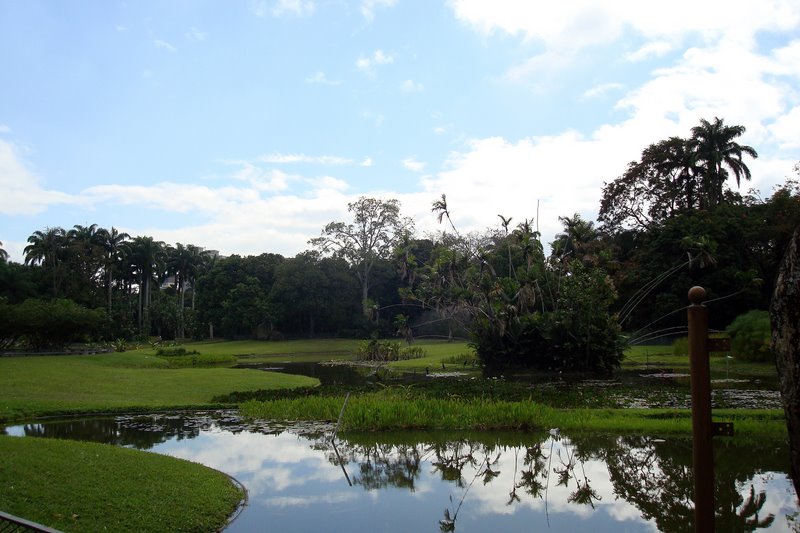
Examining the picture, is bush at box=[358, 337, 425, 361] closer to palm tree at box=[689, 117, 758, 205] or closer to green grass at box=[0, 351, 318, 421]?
green grass at box=[0, 351, 318, 421]

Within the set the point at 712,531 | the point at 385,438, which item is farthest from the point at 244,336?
the point at 712,531

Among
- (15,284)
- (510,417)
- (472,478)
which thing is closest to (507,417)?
(510,417)

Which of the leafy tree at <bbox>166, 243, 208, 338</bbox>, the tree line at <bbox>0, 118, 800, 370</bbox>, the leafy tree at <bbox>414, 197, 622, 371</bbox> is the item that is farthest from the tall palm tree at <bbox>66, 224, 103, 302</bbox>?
the leafy tree at <bbox>414, 197, 622, 371</bbox>

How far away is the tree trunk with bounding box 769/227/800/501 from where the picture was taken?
319 cm

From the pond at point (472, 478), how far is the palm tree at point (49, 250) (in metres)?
56.5

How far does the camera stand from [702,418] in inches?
162

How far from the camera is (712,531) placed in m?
4.15

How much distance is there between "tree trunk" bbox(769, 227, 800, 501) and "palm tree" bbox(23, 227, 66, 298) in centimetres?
7163

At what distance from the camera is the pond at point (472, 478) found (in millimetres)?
8750

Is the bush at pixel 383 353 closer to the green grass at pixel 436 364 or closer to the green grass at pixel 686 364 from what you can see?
the green grass at pixel 436 364

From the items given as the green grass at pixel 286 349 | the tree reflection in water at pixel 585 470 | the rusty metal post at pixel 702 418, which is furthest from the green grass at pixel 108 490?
the green grass at pixel 286 349

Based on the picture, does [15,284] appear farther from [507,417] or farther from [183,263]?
[507,417]

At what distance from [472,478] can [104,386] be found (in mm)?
17849

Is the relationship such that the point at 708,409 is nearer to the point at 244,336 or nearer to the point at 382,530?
the point at 382,530
